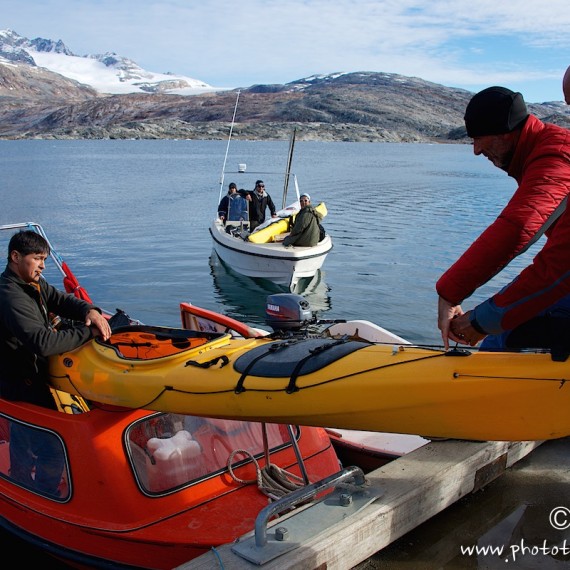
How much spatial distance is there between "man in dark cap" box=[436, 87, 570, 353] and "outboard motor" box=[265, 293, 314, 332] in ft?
10.4

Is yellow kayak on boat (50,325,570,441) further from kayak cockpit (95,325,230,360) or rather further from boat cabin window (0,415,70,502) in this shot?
boat cabin window (0,415,70,502)

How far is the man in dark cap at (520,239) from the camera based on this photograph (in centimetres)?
317

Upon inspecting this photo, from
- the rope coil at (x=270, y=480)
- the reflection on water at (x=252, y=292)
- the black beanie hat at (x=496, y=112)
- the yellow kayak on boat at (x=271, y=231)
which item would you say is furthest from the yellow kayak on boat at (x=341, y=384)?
the yellow kayak on boat at (x=271, y=231)

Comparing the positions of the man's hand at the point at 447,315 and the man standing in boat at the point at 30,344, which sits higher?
the man's hand at the point at 447,315

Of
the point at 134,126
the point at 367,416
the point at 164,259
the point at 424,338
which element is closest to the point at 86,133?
the point at 134,126

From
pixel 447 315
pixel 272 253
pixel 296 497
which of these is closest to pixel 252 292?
pixel 272 253

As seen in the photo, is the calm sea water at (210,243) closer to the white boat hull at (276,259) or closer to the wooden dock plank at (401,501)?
the white boat hull at (276,259)

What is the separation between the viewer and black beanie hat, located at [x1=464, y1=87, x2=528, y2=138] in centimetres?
336

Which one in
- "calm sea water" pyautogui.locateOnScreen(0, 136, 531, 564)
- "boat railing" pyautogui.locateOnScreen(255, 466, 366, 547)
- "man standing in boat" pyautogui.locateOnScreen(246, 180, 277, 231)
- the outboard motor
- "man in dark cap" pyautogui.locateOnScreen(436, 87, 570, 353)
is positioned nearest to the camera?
"man in dark cap" pyautogui.locateOnScreen(436, 87, 570, 353)

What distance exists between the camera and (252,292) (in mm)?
18281

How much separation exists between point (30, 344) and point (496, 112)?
12.1 ft

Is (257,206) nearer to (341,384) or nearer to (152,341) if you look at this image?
(152,341)

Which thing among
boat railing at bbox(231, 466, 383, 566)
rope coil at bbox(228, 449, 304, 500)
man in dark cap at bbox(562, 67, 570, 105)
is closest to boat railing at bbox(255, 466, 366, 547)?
boat railing at bbox(231, 466, 383, 566)

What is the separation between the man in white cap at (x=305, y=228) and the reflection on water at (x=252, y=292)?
131cm
